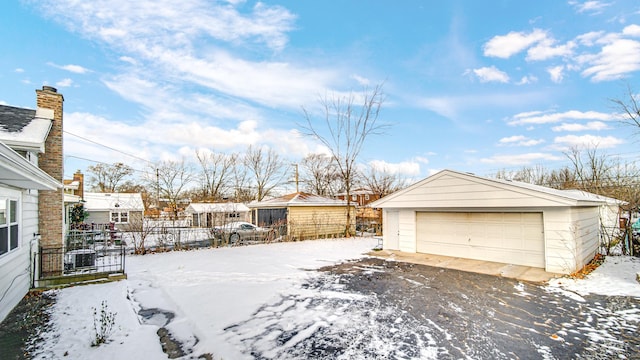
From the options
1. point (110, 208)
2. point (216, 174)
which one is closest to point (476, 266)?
point (216, 174)

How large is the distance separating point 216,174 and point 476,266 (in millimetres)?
29758

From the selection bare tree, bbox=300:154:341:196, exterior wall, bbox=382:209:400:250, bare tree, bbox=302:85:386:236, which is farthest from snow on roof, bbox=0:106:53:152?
bare tree, bbox=300:154:341:196

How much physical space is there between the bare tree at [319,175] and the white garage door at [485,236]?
22.3m

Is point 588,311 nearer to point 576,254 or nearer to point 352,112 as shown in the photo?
point 576,254

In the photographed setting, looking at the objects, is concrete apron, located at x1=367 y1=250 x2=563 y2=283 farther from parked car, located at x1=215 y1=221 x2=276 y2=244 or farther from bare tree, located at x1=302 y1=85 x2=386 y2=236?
bare tree, located at x1=302 y1=85 x2=386 y2=236

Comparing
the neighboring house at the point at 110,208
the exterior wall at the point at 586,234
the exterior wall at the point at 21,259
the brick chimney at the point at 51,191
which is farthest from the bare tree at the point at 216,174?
the exterior wall at the point at 586,234

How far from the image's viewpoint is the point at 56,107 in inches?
313

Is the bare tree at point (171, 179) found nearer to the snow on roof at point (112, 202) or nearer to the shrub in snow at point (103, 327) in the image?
the snow on roof at point (112, 202)

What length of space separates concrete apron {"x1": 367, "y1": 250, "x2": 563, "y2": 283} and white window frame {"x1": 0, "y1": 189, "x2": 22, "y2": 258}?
997 cm

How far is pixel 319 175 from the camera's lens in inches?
1357

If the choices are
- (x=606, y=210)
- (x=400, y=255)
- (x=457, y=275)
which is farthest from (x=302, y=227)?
(x=606, y=210)

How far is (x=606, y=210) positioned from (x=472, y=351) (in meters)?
19.4

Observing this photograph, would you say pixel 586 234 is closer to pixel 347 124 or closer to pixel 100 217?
pixel 347 124

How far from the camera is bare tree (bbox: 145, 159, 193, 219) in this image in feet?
102
